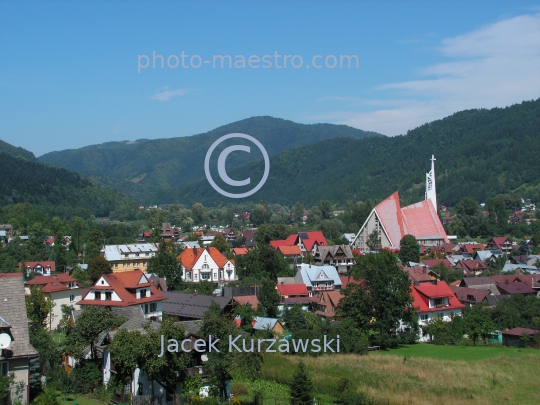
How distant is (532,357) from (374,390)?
6868mm

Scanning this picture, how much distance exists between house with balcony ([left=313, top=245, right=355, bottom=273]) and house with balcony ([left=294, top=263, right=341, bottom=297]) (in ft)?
25.9

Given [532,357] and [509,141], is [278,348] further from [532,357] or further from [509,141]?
[509,141]

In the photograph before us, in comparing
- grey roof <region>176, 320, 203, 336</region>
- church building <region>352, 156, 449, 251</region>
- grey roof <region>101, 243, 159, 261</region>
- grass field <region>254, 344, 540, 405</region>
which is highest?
church building <region>352, 156, 449, 251</region>

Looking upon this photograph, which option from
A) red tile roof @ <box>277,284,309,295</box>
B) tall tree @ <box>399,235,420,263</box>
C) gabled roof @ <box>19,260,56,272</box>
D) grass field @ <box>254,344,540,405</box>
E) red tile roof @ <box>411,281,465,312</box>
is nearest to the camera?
grass field @ <box>254,344,540,405</box>

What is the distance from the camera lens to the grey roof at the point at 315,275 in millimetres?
30188

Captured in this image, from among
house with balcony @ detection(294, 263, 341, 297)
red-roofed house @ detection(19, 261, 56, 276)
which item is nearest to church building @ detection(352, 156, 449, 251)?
house with balcony @ detection(294, 263, 341, 297)

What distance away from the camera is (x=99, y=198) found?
3708 inches

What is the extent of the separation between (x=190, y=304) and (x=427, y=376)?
9297 millimetres

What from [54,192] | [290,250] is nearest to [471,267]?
[290,250]

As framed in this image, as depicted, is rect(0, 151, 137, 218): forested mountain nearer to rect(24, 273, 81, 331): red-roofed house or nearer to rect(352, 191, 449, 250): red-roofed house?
rect(352, 191, 449, 250): red-roofed house

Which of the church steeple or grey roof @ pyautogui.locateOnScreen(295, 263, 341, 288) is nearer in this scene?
grey roof @ pyautogui.locateOnScreen(295, 263, 341, 288)

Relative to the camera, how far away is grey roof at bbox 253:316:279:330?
2043 cm

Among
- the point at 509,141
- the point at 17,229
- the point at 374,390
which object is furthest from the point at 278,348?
the point at 509,141

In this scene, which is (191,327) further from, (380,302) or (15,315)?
(380,302)
